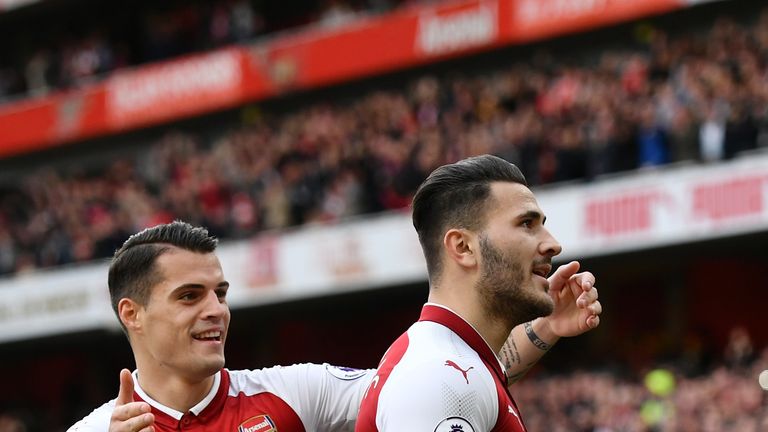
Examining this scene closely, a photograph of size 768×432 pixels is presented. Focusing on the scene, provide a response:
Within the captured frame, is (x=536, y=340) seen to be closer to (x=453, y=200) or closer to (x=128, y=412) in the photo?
(x=453, y=200)

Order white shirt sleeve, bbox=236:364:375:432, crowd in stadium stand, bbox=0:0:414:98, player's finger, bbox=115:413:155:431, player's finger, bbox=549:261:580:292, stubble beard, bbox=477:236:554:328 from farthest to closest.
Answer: crowd in stadium stand, bbox=0:0:414:98
white shirt sleeve, bbox=236:364:375:432
player's finger, bbox=549:261:580:292
player's finger, bbox=115:413:155:431
stubble beard, bbox=477:236:554:328

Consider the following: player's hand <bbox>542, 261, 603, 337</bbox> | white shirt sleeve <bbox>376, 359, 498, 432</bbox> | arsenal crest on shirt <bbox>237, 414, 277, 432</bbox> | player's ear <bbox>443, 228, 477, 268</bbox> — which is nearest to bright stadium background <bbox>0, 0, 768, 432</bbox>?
player's hand <bbox>542, 261, 603, 337</bbox>

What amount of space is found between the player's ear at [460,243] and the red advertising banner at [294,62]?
1571 centimetres

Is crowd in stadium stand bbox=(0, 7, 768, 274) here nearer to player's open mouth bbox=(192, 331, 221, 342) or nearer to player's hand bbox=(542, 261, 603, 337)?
player's hand bbox=(542, 261, 603, 337)

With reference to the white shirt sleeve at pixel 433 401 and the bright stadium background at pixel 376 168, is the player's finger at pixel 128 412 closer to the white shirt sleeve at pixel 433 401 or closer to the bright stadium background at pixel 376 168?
the white shirt sleeve at pixel 433 401

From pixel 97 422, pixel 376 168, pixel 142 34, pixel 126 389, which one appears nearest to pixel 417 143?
pixel 376 168

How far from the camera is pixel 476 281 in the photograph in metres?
4.36

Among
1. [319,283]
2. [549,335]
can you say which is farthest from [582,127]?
[549,335]

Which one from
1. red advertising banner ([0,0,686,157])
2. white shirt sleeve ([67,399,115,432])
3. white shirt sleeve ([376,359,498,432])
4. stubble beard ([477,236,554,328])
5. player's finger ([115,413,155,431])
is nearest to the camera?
white shirt sleeve ([376,359,498,432])

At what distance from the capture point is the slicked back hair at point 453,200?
4.40 m

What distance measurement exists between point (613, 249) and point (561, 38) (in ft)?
17.1

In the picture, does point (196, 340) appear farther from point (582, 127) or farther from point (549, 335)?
point (582, 127)

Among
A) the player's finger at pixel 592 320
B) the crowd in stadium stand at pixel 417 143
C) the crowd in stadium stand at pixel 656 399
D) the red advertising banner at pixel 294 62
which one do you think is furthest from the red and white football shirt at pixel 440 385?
the red advertising banner at pixel 294 62

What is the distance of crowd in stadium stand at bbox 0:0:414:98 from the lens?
2658cm
